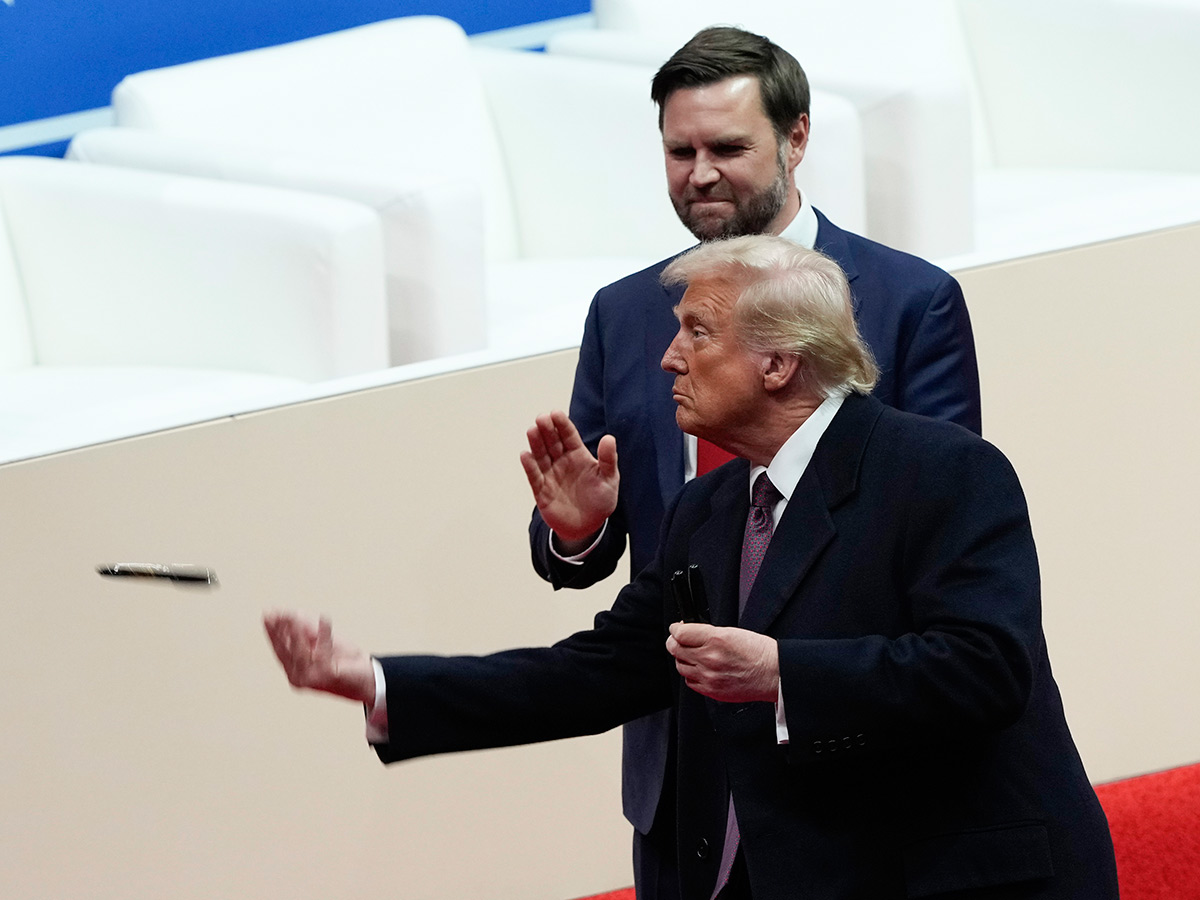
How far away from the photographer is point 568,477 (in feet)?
5.64

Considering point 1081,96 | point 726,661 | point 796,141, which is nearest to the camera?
point 726,661

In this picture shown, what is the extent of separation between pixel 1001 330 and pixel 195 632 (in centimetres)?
127

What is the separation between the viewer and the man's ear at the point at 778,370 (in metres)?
1.47

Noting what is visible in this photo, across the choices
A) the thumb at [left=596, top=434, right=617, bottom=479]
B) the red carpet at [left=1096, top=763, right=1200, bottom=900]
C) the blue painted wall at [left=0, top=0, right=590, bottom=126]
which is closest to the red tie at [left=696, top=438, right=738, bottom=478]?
the thumb at [left=596, top=434, right=617, bottom=479]

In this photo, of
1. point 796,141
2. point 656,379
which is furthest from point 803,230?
point 656,379

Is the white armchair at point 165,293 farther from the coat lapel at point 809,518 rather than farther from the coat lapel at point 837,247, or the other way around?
the coat lapel at point 809,518

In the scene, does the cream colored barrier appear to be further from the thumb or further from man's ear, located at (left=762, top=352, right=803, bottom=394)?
man's ear, located at (left=762, top=352, right=803, bottom=394)

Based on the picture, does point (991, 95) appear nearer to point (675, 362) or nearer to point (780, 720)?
point (675, 362)

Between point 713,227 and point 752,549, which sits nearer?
point 752,549

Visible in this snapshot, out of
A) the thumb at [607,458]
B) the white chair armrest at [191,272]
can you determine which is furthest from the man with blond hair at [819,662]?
the white chair armrest at [191,272]

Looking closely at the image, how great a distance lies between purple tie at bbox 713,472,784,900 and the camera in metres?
1.48

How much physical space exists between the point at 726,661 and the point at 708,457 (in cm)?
53

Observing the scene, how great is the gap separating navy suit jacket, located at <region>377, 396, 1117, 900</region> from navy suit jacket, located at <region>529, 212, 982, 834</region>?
0.91ft

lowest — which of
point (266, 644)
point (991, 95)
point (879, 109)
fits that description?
point (266, 644)
